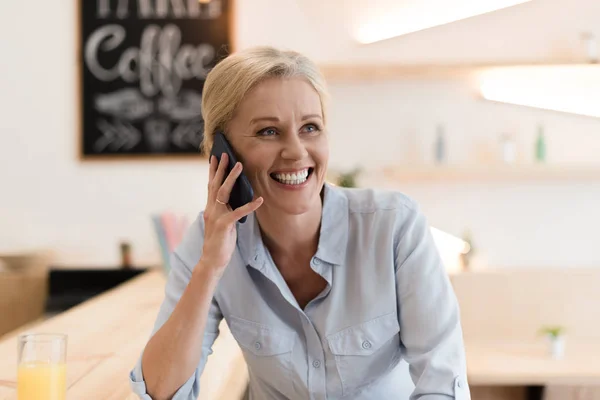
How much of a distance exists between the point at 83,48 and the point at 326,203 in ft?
8.69

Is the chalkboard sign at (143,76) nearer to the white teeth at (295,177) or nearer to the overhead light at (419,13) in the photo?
the overhead light at (419,13)

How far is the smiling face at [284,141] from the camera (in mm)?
1454

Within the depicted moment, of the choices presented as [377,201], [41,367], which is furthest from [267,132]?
[41,367]

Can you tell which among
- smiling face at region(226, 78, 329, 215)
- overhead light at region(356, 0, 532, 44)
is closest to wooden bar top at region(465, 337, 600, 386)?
overhead light at region(356, 0, 532, 44)

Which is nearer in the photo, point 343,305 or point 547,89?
point 343,305

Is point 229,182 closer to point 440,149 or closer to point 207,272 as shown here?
point 207,272

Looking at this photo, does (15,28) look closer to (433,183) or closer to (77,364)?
(433,183)

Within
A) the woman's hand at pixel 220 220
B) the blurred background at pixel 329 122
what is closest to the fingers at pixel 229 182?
the woman's hand at pixel 220 220

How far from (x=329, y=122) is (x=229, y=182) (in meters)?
2.44

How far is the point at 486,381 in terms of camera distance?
3027mm

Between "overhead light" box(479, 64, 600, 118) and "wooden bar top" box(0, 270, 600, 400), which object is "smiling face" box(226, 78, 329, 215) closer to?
"wooden bar top" box(0, 270, 600, 400)

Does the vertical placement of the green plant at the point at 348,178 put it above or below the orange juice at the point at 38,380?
above

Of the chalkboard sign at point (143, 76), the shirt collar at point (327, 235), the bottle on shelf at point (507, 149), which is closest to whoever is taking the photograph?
the shirt collar at point (327, 235)

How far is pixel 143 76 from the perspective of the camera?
3.91 meters
